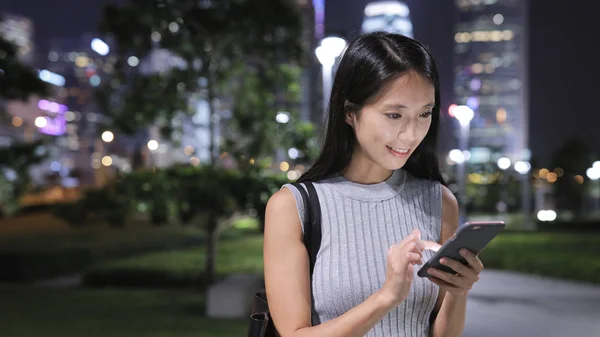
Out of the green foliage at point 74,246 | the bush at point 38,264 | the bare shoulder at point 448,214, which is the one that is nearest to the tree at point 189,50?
the green foliage at point 74,246

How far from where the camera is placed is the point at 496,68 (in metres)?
160

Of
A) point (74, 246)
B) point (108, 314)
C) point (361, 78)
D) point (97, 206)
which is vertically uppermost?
point (361, 78)

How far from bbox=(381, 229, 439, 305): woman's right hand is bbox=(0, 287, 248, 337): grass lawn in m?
9.45

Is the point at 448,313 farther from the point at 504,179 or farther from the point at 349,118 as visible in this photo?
the point at 504,179

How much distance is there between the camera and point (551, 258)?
22.9m

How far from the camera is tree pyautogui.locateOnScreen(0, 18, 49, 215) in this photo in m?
12.2

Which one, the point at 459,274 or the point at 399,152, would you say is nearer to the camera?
the point at 459,274

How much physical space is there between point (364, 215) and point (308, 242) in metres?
0.19

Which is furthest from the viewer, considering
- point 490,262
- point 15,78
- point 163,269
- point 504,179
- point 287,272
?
point 504,179

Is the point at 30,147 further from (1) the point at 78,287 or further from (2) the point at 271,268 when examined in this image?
(2) the point at 271,268

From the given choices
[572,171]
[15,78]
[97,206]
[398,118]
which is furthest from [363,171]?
[572,171]

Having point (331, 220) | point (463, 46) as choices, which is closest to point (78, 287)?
point (331, 220)

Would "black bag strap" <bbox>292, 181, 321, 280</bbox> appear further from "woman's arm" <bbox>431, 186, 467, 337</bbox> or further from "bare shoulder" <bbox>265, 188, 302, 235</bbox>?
"woman's arm" <bbox>431, 186, 467, 337</bbox>

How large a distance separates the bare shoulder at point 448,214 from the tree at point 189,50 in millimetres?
11035
